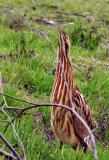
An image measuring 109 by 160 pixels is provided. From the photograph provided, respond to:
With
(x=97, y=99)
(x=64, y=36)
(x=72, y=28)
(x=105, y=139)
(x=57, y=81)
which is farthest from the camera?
(x=72, y=28)

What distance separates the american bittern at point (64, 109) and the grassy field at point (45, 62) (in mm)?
146

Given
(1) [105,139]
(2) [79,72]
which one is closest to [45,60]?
(2) [79,72]

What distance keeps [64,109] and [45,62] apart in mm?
2320

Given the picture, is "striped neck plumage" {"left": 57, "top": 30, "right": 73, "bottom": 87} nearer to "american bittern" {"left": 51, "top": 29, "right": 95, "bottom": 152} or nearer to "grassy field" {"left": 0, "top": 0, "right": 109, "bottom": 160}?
"american bittern" {"left": 51, "top": 29, "right": 95, "bottom": 152}

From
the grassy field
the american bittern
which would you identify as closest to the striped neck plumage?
the american bittern

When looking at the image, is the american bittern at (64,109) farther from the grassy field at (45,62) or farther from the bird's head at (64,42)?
the grassy field at (45,62)

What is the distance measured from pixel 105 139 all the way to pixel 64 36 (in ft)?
5.73

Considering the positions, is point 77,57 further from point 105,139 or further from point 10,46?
point 105,139

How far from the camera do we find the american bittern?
4.82m

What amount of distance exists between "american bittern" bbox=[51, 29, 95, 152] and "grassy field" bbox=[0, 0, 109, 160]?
0.48 feet

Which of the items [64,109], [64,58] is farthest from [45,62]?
[64,58]

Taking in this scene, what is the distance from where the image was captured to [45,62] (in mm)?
7207

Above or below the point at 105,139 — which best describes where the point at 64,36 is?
above

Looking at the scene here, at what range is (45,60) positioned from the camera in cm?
726
